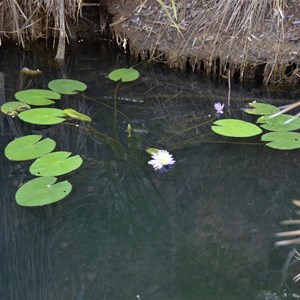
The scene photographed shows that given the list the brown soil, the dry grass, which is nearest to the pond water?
the brown soil

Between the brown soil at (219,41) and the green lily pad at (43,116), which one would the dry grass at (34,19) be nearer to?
the brown soil at (219,41)

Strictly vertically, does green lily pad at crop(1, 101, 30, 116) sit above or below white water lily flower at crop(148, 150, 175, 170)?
above

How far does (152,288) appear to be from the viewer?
5.66 ft

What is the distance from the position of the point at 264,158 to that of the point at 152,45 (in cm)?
98

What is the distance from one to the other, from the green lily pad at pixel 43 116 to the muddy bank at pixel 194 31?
661 millimetres

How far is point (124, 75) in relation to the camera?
280cm

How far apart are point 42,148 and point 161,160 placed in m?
0.44

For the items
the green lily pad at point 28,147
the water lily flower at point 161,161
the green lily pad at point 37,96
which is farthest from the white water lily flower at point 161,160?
the green lily pad at point 37,96

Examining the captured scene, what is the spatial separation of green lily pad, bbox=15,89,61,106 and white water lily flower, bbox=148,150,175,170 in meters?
0.59

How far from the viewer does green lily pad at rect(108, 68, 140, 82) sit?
279 cm

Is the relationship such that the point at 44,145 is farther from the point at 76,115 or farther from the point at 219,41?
the point at 219,41

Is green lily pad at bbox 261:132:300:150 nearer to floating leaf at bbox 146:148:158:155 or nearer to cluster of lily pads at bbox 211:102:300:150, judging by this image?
cluster of lily pads at bbox 211:102:300:150

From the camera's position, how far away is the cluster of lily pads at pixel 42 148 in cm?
198

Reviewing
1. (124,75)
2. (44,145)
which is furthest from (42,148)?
(124,75)
